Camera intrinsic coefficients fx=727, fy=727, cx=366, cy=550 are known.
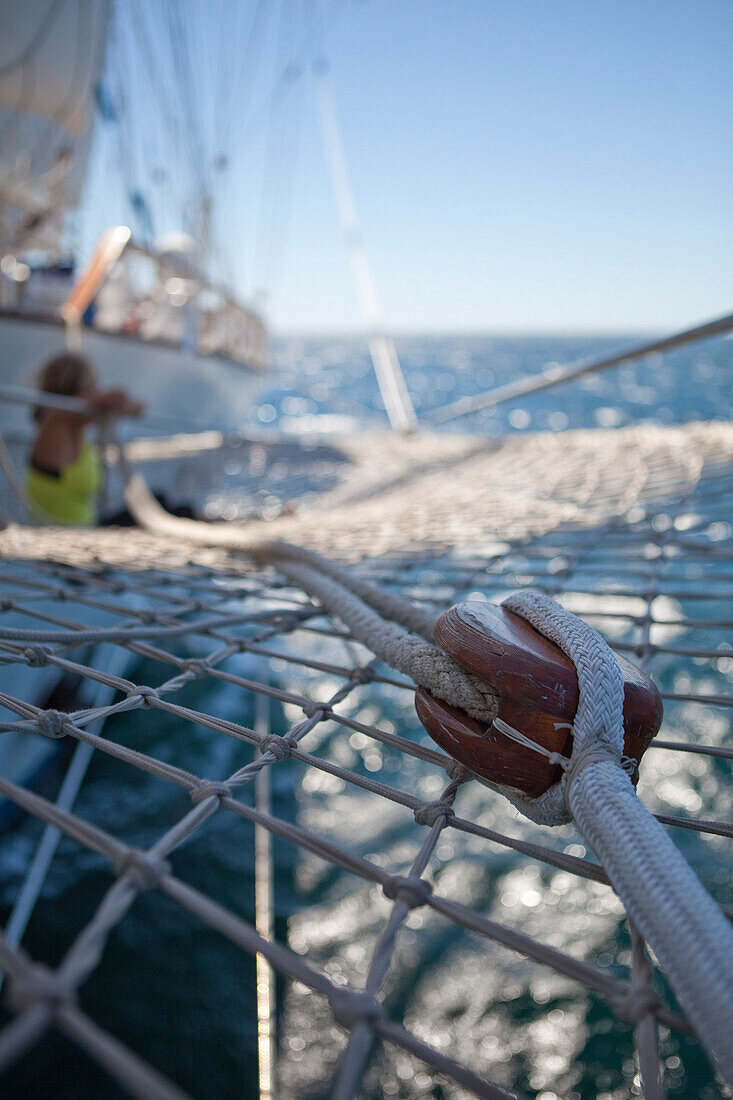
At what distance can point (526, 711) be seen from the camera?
38cm

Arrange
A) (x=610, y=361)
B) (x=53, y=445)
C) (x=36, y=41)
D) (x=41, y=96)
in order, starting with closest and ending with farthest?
(x=610, y=361) → (x=53, y=445) → (x=36, y=41) → (x=41, y=96)

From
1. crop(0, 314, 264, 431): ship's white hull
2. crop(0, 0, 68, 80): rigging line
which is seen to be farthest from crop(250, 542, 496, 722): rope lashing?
crop(0, 0, 68, 80): rigging line

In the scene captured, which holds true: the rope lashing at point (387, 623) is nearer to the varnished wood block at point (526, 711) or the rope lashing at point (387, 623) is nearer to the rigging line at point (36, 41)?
the varnished wood block at point (526, 711)

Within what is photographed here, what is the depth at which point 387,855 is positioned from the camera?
1.56m

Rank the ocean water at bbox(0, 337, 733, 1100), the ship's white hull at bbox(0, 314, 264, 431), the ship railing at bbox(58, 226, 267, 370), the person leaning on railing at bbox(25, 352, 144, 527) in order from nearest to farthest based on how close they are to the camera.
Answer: the ocean water at bbox(0, 337, 733, 1100)
the person leaning on railing at bbox(25, 352, 144, 527)
the ship's white hull at bbox(0, 314, 264, 431)
the ship railing at bbox(58, 226, 267, 370)

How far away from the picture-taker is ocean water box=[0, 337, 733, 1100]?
110 centimetres

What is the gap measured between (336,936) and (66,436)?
126 cm

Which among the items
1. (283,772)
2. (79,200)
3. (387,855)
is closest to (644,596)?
(387,855)

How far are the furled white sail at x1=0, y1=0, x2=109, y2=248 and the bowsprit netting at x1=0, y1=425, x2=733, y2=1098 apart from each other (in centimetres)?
305

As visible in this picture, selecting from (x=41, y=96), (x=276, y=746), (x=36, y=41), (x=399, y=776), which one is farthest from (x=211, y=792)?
(x=41, y=96)

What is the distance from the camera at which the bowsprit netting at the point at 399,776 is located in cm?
30

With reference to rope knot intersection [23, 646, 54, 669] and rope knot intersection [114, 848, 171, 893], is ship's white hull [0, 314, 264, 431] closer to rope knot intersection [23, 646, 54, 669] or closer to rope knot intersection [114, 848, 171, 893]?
rope knot intersection [23, 646, 54, 669]

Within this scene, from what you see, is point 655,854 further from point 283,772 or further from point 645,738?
point 283,772

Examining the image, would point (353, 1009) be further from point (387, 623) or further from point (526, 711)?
point (387, 623)
